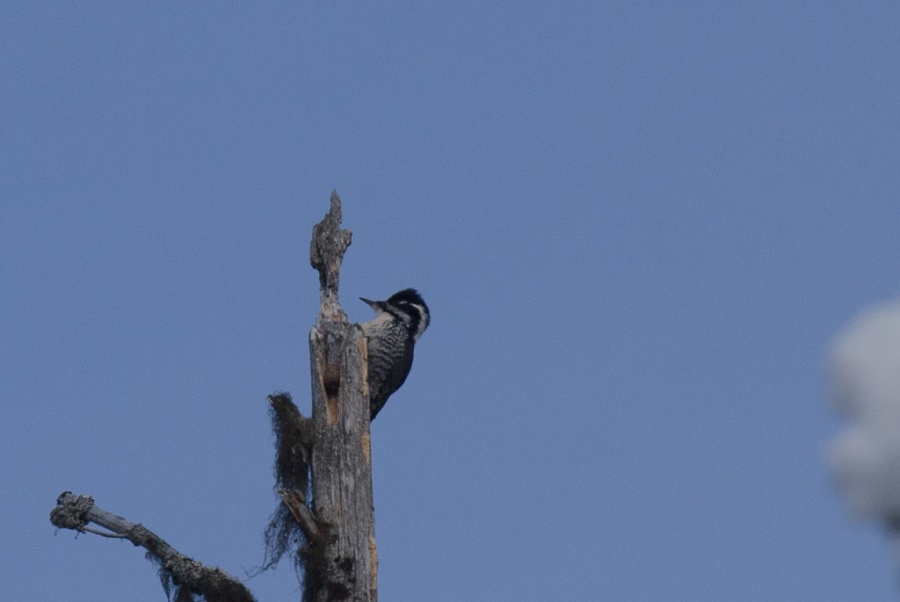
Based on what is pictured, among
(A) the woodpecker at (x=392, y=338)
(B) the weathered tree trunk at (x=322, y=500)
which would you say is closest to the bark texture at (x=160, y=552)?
(B) the weathered tree trunk at (x=322, y=500)

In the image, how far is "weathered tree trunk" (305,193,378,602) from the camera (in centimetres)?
821

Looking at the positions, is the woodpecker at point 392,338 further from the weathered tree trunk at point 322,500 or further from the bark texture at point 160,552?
the bark texture at point 160,552

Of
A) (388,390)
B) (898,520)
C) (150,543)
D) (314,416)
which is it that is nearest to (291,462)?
(314,416)

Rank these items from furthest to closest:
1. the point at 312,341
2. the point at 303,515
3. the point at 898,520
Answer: the point at 312,341
the point at 303,515
the point at 898,520

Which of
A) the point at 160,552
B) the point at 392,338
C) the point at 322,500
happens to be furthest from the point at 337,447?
the point at 392,338

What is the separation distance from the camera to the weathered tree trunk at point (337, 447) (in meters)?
8.21

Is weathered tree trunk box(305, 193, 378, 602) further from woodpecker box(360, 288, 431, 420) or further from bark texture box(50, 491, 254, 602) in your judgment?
woodpecker box(360, 288, 431, 420)

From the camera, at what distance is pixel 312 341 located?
8.84m

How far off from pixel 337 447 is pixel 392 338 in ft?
7.39

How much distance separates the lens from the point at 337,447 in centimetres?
851

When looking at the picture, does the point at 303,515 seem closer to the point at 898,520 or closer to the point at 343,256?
the point at 343,256

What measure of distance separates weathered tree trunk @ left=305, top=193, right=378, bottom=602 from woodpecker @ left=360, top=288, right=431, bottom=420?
4.37 feet

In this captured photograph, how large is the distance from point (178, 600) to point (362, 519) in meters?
1.17

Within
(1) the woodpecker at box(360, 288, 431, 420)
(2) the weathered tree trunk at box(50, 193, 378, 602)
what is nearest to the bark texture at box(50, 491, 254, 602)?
(2) the weathered tree trunk at box(50, 193, 378, 602)
